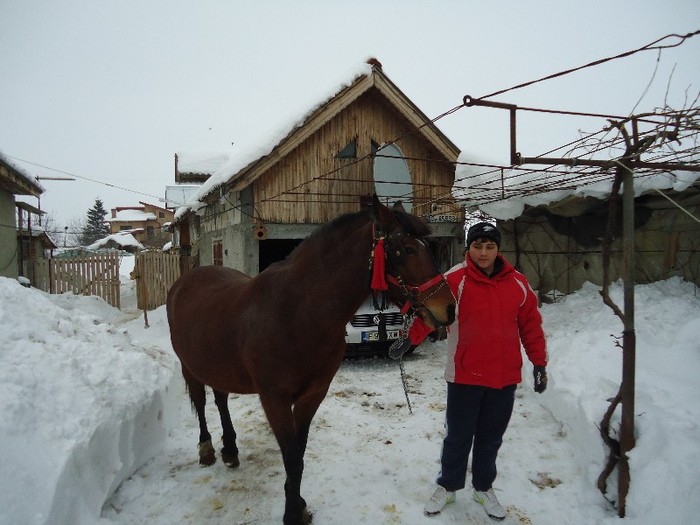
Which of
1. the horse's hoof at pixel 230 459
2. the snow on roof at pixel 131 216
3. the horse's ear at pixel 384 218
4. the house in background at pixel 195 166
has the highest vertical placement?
the snow on roof at pixel 131 216

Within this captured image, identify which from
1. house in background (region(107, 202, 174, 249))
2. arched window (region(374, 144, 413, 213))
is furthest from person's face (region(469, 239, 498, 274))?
house in background (region(107, 202, 174, 249))

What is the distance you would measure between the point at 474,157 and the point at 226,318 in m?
8.69

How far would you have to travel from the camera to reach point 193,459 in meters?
Answer: 3.57

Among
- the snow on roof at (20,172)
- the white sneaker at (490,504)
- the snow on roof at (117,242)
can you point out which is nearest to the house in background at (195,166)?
the snow on roof at (20,172)

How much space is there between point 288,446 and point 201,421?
1399mm

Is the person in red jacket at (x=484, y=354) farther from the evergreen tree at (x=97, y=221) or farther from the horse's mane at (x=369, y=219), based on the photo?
the evergreen tree at (x=97, y=221)

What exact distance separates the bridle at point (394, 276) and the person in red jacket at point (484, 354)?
35 cm

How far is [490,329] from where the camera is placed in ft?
8.38

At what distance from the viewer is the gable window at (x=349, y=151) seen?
8977mm

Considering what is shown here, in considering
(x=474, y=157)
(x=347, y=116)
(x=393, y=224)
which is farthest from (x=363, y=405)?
(x=474, y=157)

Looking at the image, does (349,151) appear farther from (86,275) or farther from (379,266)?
(86,275)

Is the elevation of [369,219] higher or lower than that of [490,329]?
higher

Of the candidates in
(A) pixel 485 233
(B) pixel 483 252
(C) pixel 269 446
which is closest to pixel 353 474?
(C) pixel 269 446

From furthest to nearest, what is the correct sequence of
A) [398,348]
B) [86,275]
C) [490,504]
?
[86,275] < [398,348] < [490,504]
